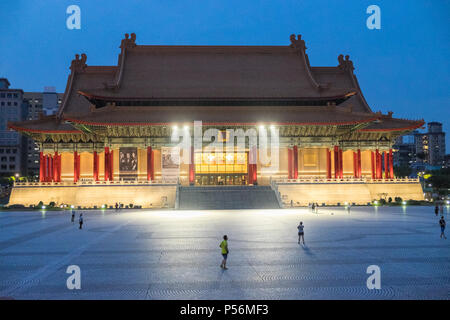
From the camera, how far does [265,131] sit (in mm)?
43781

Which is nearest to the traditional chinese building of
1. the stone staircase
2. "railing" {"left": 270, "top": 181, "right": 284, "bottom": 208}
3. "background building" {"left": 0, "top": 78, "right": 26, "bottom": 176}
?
"railing" {"left": 270, "top": 181, "right": 284, "bottom": 208}

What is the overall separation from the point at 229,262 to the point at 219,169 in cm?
3462

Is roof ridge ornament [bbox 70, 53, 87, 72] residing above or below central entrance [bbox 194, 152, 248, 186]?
above

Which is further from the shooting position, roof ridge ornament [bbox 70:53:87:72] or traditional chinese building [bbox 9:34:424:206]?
roof ridge ornament [bbox 70:53:87:72]

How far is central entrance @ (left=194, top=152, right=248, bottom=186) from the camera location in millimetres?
47625

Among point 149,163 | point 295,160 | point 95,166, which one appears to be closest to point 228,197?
point 295,160

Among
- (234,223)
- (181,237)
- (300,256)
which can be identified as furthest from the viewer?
(234,223)

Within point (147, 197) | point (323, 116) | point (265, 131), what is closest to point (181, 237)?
point (147, 197)

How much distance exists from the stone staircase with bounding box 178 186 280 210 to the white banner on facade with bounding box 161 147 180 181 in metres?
5.37

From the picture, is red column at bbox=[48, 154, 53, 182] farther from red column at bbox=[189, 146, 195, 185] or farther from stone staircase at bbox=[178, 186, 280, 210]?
stone staircase at bbox=[178, 186, 280, 210]

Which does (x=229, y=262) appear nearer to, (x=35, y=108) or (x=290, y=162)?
(x=290, y=162)

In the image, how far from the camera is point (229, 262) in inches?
523
